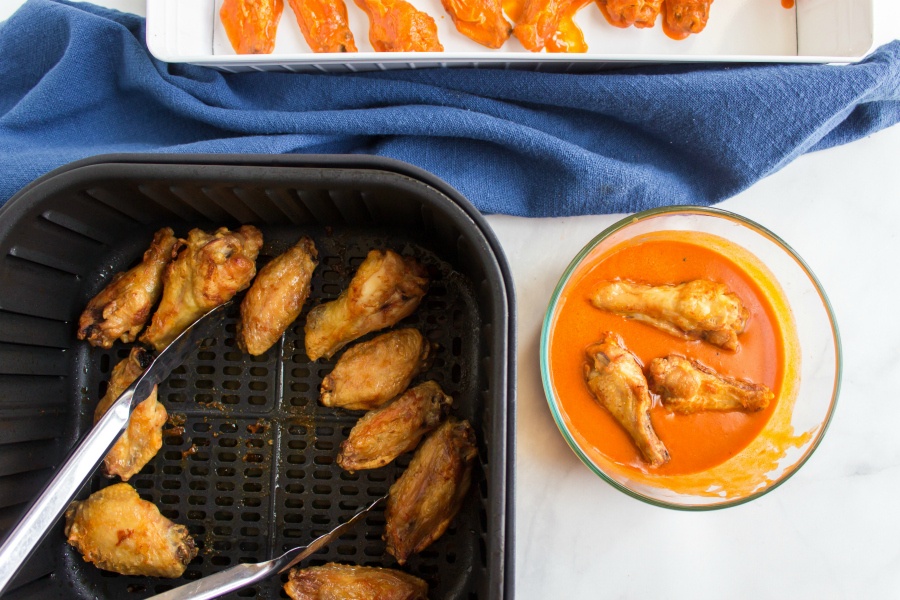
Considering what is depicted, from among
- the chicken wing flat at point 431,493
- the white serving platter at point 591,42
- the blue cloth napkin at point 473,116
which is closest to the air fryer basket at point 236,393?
the chicken wing flat at point 431,493

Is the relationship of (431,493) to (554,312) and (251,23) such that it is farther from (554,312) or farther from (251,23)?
(251,23)

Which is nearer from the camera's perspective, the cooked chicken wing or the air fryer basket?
the air fryer basket

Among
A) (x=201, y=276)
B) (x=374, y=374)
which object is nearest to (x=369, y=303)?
(x=374, y=374)

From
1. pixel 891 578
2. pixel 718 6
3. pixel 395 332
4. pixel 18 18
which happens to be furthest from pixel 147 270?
pixel 891 578

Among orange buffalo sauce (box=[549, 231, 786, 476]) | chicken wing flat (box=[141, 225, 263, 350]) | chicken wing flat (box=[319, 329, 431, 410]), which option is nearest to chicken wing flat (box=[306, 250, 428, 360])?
chicken wing flat (box=[319, 329, 431, 410])

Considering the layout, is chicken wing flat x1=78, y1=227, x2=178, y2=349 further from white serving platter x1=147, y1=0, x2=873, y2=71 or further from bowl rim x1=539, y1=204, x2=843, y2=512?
bowl rim x1=539, y1=204, x2=843, y2=512

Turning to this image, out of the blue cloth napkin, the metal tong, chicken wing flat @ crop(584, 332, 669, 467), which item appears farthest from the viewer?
the blue cloth napkin
